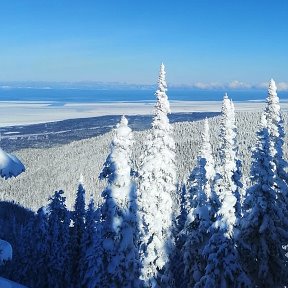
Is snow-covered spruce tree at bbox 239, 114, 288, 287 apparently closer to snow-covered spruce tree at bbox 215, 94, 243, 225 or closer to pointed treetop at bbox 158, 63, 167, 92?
snow-covered spruce tree at bbox 215, 94, 243, 225

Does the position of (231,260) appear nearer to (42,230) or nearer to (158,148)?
(158,148)

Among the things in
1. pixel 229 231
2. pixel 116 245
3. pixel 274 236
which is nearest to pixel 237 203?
pixel 229 231

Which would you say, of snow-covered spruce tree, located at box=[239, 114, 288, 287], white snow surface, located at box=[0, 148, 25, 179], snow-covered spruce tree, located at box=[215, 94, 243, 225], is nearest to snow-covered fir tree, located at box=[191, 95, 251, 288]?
snow-covered spruce tree, located at box=[215, 94, 243, 225]

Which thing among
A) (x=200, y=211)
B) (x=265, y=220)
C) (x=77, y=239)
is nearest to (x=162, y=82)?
(x=200, y=211)

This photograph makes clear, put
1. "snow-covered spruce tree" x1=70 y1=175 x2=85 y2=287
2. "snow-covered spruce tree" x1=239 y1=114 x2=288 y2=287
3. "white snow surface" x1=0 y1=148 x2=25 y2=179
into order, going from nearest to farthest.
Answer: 1. "white snow surface" x1=0 y1=148 x2=25 y2=179
2. "snow-covered spruce tree" x1=239 y1=114 x2=288 y2=287
3. "snow-covered spruce tree" x1=70 y1=175 x2=85 y2=287

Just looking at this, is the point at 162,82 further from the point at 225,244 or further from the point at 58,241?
the point at 58,241
